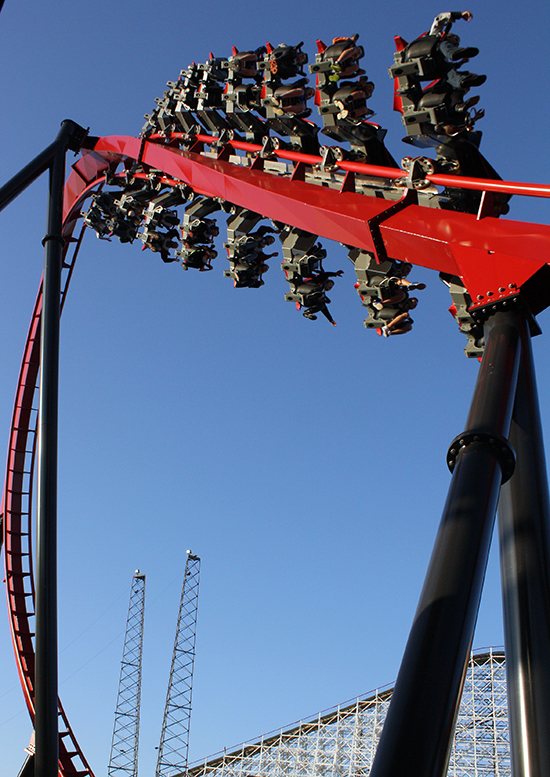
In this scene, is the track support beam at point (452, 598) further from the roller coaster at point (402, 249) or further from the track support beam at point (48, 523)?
the track support beam at point (48, 523)

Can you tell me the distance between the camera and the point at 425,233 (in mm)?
3975

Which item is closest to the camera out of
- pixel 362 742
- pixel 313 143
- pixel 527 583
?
pixel 527 583

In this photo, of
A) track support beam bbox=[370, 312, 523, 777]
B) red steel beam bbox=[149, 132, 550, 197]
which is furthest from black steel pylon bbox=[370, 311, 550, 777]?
red steel beam bbox=[149, 132, 550, 197]

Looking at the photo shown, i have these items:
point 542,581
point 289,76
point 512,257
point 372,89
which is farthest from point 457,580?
point 289,76

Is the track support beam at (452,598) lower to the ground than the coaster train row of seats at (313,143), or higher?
lower

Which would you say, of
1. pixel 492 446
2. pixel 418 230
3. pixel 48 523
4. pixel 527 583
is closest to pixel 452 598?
pixel 527 583

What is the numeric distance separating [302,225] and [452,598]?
134 inches

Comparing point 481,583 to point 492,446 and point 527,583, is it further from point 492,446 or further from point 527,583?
point 492,446

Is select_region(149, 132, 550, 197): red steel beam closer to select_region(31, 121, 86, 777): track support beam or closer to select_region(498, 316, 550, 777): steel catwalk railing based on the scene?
select_region(498, 316, 550, 777): steel catwalk railing

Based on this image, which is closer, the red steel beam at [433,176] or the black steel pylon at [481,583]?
the black steel pylon at [481,583]

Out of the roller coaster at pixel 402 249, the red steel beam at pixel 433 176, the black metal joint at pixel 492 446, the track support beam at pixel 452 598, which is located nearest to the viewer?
the track support beam at pixel 452 598

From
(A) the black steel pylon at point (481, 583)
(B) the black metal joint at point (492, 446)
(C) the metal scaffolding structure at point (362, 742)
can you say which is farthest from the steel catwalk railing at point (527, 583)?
(C) the metal scaffolding structure at point (362, 742)

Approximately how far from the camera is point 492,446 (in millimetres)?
2604

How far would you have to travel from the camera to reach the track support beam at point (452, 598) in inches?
70.0
